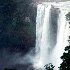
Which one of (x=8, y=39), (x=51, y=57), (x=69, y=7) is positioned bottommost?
(x=51, y=57)

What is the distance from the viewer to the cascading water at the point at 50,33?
40106 millimetres

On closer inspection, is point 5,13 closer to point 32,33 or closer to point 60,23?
point 32,33

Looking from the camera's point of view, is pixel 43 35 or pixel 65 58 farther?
pixel 43 35

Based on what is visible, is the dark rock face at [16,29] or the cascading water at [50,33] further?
the dark rock face at [16,29]

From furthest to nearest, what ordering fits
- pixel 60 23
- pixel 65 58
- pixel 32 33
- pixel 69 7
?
pixel 32 33 → pixel 60 23 → pixel 69 7 → pixel 65 58

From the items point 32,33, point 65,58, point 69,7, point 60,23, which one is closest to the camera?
point 65,58

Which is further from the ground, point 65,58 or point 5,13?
point 5,13

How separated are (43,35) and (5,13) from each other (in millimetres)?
8264

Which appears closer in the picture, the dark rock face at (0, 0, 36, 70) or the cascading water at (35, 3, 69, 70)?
the cascading water at (35, 3, 69, 70)

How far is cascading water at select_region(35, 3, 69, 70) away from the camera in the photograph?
4011 cm

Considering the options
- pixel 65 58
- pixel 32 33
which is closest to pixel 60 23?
pixel 32 33

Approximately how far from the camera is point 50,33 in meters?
44.1

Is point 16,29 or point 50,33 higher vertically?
point 16,29

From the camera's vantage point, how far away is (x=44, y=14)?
142 ft
